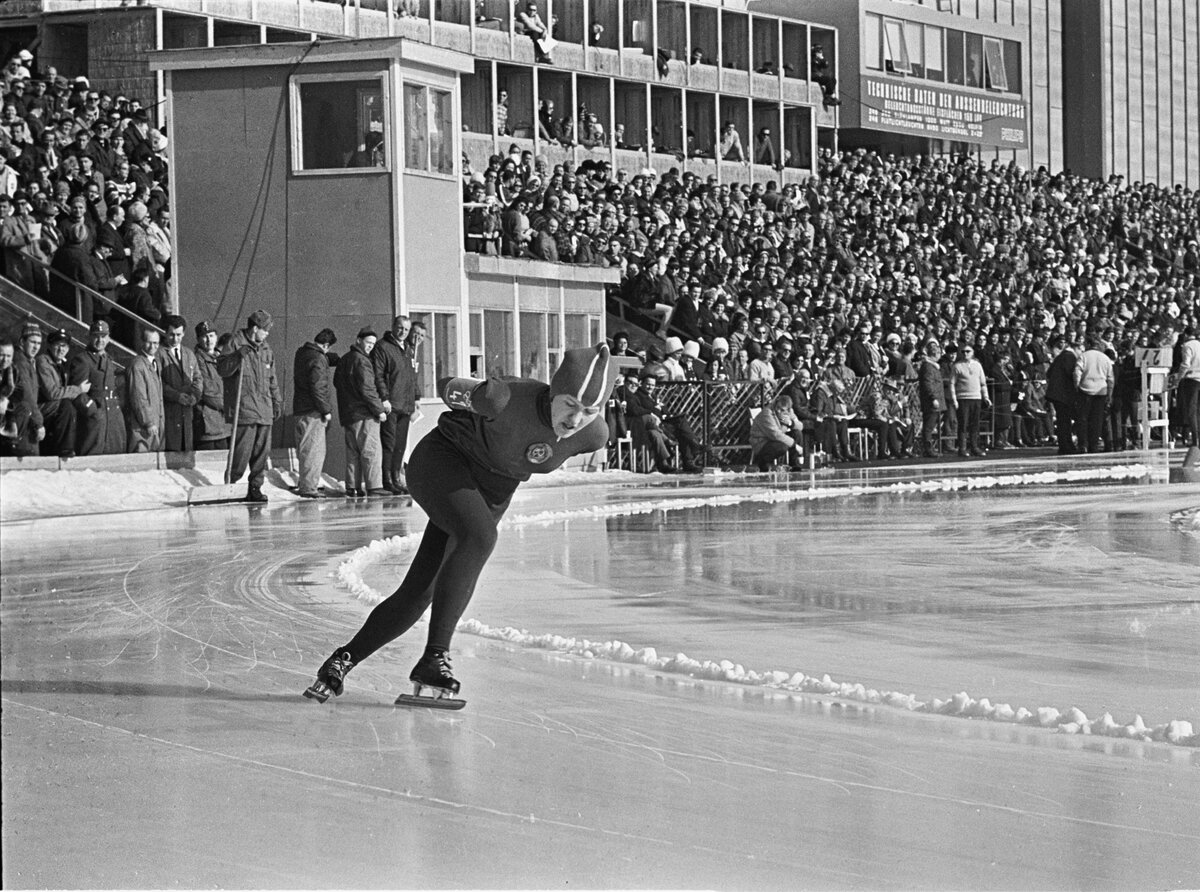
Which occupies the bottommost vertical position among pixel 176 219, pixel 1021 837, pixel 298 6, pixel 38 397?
pixel 1021 837

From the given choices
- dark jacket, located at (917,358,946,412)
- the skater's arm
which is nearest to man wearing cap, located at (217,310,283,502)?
dark jacket, located at (917,358,946,412)

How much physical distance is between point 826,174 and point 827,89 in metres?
10.7

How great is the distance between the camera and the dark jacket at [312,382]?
1952 centimetres

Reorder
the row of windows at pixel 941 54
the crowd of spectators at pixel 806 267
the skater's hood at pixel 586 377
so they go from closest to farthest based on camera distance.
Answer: the skater's hood at pixel 586 377 < the crowd of spectators at pixel 806 267 < the row of windows at pixel 941 54

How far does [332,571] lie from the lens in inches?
466

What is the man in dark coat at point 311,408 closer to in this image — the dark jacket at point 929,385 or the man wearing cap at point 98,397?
the man wearing cap at point 98,397

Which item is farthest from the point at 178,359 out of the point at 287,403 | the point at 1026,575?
the point at 1026,575

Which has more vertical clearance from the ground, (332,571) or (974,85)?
(974,85)

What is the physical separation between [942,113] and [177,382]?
4078 centimetres

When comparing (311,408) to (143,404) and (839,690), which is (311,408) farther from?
(839,690)

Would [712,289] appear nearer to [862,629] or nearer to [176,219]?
[176,219]

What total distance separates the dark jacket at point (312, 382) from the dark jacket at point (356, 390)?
16 cm

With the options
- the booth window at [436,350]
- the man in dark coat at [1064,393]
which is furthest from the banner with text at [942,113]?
the booth window at [436,350]

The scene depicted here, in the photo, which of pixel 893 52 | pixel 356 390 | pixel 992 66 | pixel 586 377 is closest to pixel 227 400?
pixel 356 390
